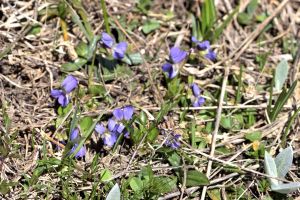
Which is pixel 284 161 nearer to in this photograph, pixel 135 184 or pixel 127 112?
pixel 135 184

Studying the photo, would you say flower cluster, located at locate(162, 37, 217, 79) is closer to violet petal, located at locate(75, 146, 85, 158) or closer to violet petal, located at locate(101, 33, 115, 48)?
violet petal, located at locate(101, 33, 115, 48)

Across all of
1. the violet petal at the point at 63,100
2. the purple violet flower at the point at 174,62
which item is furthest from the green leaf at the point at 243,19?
the violet petal at the point at 63,100

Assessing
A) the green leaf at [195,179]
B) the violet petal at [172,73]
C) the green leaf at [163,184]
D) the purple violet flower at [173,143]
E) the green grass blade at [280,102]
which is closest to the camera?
the green leaf at [163,184]

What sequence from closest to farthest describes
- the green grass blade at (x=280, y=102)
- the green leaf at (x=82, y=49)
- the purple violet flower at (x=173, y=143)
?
the purple violet flower at (x=173, y=143)
the green grass blade at (x=280, y=102)
the green leaf at (x=82, y=49)

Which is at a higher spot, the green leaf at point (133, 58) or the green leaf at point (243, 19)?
the green leaf at point (243, 19)

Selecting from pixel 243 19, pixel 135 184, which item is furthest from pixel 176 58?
pixel 243 19

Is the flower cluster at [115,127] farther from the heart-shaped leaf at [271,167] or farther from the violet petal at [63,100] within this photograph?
the heart-shaped leaf at [271,167]

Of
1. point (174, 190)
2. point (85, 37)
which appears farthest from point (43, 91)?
point (174, 190)

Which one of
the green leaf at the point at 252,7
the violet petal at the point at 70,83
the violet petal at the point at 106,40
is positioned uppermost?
the green leaf at the point at 252,7
